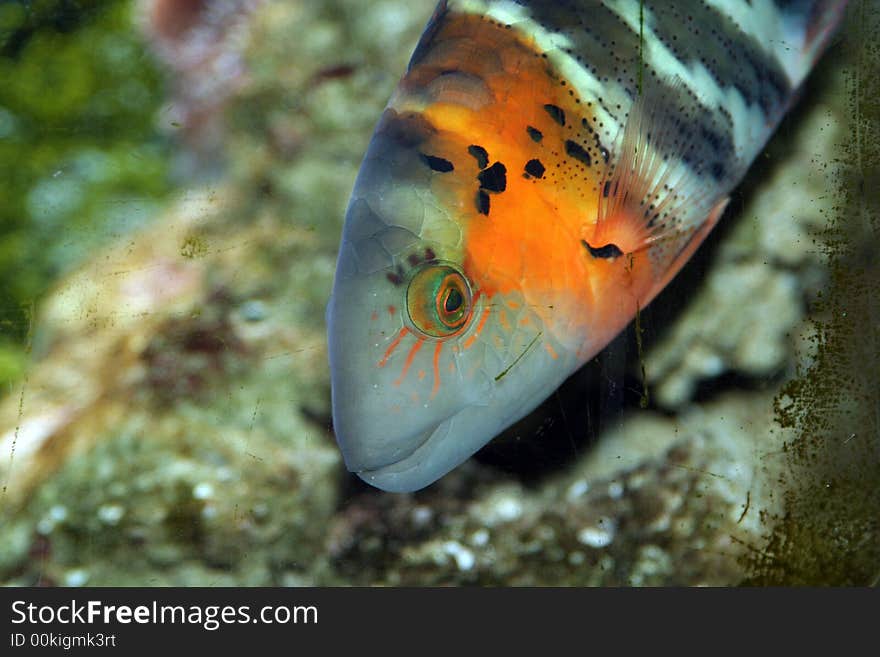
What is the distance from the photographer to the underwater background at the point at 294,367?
5.02 ft

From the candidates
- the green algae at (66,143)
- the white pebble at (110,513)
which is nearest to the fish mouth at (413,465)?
the white pebble at (110,513)

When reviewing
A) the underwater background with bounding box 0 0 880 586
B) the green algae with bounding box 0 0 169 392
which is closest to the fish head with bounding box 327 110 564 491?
the underwater background with bounding box 0 0 880 586

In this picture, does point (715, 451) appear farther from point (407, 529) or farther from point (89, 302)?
point (89, 302)

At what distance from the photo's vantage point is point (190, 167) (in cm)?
155

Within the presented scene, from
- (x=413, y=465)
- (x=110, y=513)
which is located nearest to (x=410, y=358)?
(x=413, y=465)

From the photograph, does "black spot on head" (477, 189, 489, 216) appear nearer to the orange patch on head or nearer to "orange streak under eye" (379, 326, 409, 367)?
the orange patch on head

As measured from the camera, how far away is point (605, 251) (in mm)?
1295

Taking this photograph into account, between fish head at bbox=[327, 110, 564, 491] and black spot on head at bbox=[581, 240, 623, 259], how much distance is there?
6.8 inches

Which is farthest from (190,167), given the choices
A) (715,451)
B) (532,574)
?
(715,451)

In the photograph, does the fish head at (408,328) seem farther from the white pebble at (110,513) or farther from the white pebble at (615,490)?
the white pebble at (110,513)

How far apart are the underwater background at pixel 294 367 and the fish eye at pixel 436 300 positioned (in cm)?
44

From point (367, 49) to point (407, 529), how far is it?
1.07 metres

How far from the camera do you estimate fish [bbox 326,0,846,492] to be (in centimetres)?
116

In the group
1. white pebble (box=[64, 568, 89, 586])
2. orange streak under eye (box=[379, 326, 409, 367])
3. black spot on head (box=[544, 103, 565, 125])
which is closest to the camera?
orange streak under eye (box=[379, 326, 409, 367])
